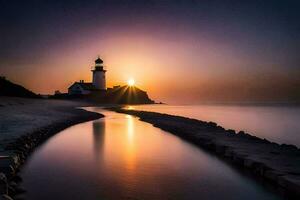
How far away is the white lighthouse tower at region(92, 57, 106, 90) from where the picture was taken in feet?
341

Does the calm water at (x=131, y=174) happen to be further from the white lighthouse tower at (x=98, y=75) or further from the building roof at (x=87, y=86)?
the building roof at (x=87, y=86)

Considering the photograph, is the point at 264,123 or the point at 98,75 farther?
the point at 98,75

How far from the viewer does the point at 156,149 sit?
19812 mm

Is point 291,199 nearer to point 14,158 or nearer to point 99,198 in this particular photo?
point 99,198

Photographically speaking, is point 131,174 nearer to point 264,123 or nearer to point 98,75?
point 264,123

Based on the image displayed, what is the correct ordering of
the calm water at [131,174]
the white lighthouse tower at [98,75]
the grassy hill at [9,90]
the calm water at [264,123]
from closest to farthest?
the calm water at [131,174] < the calm water at [264,123] < the grassy hill at [9,90] < the white lighthouse tower at [98,75]

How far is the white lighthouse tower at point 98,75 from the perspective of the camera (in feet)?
341

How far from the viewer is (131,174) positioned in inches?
508

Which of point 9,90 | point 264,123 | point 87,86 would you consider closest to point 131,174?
point 264,123

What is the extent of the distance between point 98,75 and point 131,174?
93.7m

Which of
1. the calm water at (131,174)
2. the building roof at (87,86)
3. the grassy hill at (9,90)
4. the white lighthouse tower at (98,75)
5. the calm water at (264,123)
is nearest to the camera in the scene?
the calm water at (131,174)

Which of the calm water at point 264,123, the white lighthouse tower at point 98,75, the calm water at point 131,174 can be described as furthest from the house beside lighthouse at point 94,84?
the calm water at point 131,174

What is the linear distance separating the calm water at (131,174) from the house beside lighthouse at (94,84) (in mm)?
85074

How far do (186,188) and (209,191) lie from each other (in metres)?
0.75
